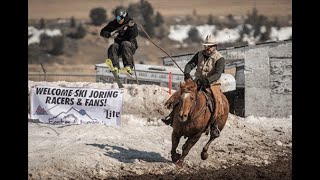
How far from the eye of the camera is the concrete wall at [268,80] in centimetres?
1947

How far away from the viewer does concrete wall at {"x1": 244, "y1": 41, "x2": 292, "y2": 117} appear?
19469 mm

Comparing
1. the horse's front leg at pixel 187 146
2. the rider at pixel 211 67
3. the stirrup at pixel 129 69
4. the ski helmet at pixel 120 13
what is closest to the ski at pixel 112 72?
the stirrup at pixel 129 69

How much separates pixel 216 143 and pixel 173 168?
2.52 meters

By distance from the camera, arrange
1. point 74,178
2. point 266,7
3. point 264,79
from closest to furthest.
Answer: point 74,178
point 266,7
point 264,79

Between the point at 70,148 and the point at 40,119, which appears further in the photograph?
the point at 40,119

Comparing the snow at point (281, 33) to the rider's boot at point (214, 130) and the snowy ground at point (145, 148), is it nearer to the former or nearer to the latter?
the snowy ground at point (145, 148)

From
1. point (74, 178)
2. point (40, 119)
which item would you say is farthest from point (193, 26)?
point (74, 178)

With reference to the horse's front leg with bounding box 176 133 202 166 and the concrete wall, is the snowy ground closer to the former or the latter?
the horse's front leg with bounding box 176 133 202 166

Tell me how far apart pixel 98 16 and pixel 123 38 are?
129 cm

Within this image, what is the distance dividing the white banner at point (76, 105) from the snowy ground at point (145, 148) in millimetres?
263

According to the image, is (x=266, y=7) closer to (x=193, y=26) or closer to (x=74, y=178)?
(x=193, y=26)

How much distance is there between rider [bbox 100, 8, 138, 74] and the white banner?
2.86 ft

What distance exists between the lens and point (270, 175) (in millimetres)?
14930

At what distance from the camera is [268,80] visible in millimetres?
19578
